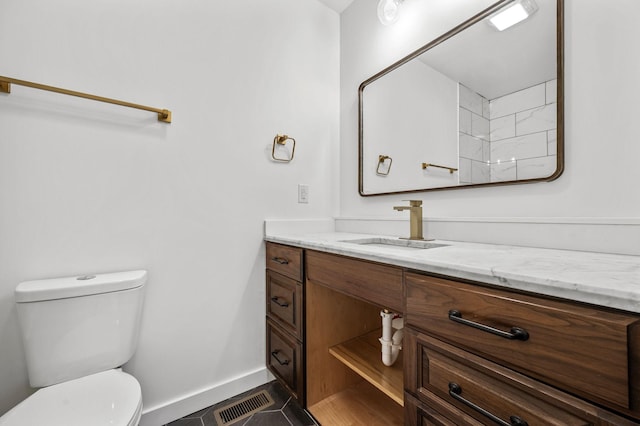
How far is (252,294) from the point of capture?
1.61 meters

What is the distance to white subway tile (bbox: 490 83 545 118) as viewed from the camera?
1046 mm

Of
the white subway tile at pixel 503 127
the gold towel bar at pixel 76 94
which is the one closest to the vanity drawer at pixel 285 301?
the gold towel bar at pixel 76 94

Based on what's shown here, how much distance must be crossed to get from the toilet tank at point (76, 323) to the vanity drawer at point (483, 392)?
3.52 ft

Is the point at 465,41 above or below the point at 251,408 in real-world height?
above

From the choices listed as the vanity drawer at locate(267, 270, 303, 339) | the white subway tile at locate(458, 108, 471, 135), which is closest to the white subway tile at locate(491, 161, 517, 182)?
the white subway tile at locate(458, 108, 471, 135)

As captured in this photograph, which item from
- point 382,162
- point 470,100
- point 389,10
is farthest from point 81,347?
point 389,10

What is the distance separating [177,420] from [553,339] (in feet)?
5.32

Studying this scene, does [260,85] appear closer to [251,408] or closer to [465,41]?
[465,41]

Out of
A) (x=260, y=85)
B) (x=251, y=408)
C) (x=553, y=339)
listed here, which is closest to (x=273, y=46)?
(x=260, y=85)

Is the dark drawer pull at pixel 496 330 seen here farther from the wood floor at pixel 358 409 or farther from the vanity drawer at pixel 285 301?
the wood floor at pixel 358 409

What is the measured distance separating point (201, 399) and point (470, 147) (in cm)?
182

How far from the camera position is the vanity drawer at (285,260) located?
133cm

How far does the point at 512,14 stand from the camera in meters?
1.11

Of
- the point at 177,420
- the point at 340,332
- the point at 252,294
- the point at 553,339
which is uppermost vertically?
the point at 553,339
